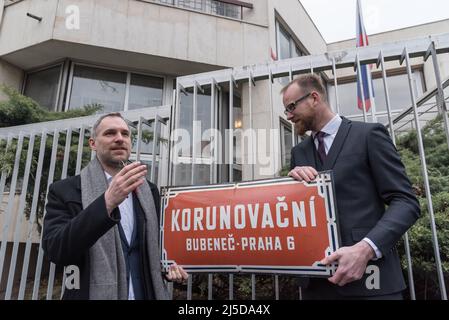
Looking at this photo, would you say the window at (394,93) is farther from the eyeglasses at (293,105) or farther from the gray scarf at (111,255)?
the gray scarf at (111,255)

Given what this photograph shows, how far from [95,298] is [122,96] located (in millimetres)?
6737

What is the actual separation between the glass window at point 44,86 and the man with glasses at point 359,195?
23.2ft

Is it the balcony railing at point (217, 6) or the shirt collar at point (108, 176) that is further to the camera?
the balcony railing at point (217, 6)

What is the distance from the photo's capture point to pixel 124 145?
1860mm

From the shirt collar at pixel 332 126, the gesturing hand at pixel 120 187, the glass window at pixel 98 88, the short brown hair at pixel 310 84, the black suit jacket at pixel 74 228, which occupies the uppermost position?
the glass window at pixel 98 88

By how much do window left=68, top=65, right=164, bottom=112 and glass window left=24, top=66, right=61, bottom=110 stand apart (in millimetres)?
440

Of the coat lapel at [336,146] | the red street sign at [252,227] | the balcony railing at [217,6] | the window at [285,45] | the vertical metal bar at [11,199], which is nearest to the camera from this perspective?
the red street sign at [252,227]

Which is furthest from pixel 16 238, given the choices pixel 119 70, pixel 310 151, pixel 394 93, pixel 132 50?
pixel 394 93

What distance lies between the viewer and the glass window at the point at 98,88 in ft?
24.1

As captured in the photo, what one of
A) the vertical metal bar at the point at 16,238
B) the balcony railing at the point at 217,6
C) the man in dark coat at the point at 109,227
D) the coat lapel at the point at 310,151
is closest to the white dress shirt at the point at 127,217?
the man in dark coat at the point at 109,227

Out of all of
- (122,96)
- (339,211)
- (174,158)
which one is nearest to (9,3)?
(122,96)

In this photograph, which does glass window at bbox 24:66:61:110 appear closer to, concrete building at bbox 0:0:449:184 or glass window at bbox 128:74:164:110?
A: concrete building at bbox 0:0:449:184

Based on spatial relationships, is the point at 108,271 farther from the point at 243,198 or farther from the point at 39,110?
the point at 39,110

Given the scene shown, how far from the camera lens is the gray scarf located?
1.48m
